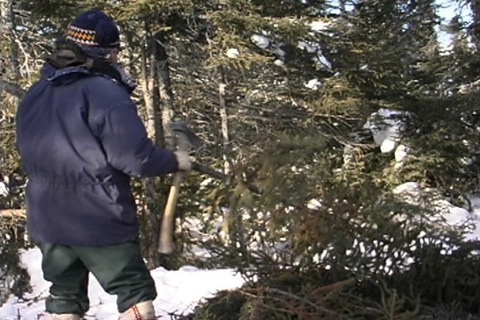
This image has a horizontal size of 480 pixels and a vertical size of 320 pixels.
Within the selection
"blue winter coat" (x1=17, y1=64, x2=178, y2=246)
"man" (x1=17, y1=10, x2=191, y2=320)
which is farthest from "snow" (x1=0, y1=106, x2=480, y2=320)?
"blue winter coat" (x1=17, y1=64, x2=178, y2=246)

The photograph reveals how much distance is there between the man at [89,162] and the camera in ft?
8.64

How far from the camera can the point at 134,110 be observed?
2676mm

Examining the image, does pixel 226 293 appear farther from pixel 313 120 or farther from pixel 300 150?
pixel 313 120

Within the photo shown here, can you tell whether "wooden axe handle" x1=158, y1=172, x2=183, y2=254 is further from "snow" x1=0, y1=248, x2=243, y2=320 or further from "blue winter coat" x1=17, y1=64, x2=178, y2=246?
"snow" x1=0, y1=248, x2=243, y2=320

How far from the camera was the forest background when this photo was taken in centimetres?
266

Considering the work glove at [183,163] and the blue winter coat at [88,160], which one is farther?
the work glove at [183,163]

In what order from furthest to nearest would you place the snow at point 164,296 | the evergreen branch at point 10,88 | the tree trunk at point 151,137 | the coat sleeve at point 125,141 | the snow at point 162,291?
the tree trunk at point 151,137 → the evergreen branch at point 10,88 → the snow at point 164,296 → the snow at point 162,291 → the coat sleeve at point 125,141

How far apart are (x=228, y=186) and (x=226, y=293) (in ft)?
1.78

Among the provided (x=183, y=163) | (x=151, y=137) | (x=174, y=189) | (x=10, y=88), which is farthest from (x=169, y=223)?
(x=151, y=137)

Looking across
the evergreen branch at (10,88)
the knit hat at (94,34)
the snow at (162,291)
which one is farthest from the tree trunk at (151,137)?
the knit hat at (94,34)

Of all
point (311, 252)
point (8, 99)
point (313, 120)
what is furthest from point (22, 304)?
point (313, 120)

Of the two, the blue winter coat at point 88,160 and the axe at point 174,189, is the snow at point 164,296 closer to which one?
the axe at point 174,189

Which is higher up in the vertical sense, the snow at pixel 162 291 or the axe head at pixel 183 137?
the axe head at pixel 183 137

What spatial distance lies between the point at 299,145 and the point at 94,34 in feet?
2.94
